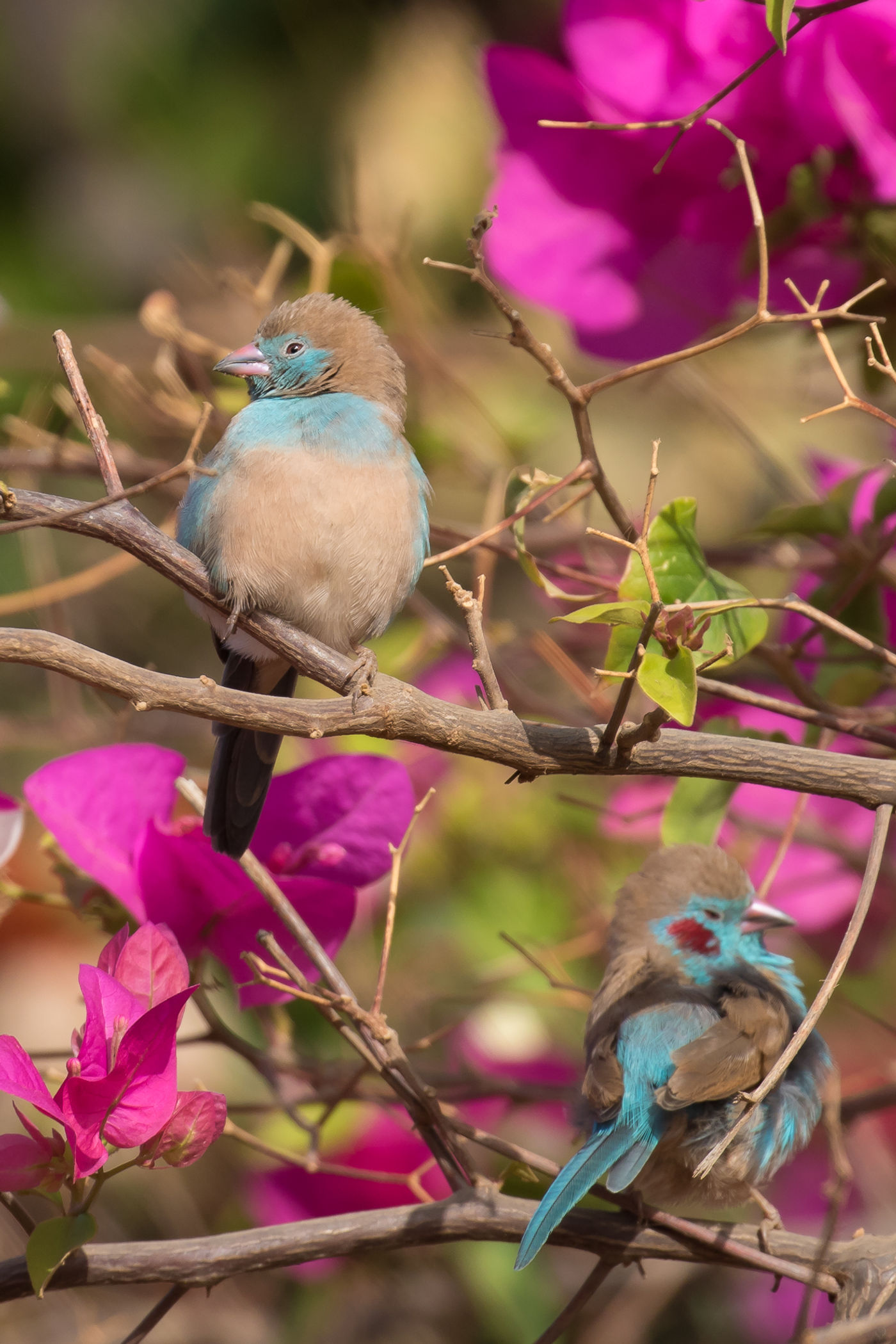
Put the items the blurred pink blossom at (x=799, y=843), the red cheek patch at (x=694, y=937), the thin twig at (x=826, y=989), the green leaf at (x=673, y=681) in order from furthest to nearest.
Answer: the blurred pink blossom at (x=799, y=843) < the red cheek patch at (x=694, y=937) < the green leaf at (x=673, y=681) < the thin twig at (x=826, y=989)

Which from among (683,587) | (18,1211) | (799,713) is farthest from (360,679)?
(18,1211)

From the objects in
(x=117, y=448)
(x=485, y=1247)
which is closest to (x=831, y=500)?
(x=117, y=448)

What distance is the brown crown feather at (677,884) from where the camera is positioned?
2369 millimetres

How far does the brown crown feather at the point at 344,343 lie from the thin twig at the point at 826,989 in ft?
4.42

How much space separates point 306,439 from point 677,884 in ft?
3.27

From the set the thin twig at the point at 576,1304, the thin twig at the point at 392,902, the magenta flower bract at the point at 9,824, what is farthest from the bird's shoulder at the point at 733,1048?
the magenta flower bract at the point at 9,824

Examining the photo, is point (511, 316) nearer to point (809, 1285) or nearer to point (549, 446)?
point (809, 1285)

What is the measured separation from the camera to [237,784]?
2.18 m

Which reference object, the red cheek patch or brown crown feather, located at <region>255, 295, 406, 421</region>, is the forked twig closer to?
the red cheek patch

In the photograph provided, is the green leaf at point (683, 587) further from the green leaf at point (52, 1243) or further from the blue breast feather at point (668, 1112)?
the green leaf at point (52, 1243)

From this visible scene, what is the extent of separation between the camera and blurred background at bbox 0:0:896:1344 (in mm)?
2688

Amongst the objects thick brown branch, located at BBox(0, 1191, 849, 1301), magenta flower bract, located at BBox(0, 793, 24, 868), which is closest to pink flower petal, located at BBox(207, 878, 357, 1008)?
magenta flower bract, located at BBox(0, 793, 24, 868)

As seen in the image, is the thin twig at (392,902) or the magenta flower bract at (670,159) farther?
the magenta flower bract at (670,159)

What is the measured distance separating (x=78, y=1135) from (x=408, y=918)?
1.67 meters
